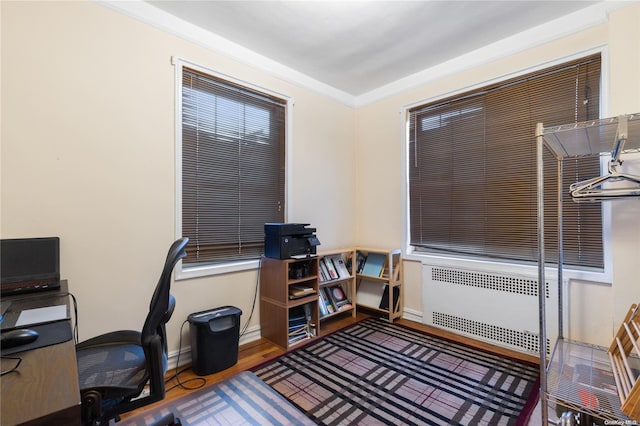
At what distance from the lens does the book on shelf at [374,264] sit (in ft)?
10.6

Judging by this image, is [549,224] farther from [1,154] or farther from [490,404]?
[1,154]

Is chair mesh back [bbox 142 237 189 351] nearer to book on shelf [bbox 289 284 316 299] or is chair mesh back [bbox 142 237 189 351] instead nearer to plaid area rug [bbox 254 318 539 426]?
plaid area rug [bbox 254 318 539 426]

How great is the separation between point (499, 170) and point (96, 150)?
10.4 feet

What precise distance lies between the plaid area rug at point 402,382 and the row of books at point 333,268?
625 millimetres

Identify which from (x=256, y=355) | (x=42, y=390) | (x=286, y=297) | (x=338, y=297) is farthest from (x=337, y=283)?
(x=42, y=390)

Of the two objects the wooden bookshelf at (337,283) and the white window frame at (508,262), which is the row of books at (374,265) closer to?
the wooden bookshelf at (337,283)

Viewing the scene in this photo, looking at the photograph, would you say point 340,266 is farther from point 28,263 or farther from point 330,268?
point 28,263

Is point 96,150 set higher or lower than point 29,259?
higher

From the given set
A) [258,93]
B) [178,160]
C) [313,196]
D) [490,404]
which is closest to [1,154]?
[178,160]

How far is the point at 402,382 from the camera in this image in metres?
2.03

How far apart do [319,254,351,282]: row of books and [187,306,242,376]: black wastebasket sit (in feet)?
3.40

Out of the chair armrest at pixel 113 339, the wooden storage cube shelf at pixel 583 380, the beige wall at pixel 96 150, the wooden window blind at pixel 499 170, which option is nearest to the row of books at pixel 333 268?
the wooden window blind at pixel 499 170

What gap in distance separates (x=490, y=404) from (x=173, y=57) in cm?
325

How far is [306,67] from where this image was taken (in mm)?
3008
